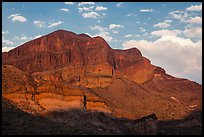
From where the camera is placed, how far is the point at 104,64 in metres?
120

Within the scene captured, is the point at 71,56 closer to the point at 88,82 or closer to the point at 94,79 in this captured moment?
the point at 94,79

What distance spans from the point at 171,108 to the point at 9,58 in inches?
2642

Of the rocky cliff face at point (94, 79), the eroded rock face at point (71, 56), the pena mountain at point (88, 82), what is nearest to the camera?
the pena mountain at point (88, 82)

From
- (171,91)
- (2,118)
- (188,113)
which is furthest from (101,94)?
(2,118)

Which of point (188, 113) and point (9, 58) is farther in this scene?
point (9, 58)

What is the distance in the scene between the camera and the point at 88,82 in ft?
345

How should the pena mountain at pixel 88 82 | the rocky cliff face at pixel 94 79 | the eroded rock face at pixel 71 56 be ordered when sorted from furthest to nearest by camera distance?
the eroded rock face at pixel 71 56 → the rocky cliff face at pixel 94 79 → the pena mountain at pixel 88 82

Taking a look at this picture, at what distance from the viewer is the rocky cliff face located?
71.0m

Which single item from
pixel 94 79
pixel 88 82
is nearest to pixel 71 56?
pixel 94 79

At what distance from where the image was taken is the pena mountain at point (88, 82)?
66812 mm

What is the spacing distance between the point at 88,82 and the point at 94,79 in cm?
211

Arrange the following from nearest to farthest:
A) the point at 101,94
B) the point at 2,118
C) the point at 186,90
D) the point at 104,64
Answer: the point at 2,118 → the point at 101,94 → the point at 104,64 → the point at 186,90

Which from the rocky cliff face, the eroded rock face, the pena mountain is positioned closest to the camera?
the pena mountain

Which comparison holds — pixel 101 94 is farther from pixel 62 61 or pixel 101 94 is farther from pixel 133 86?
pixel 62 61
